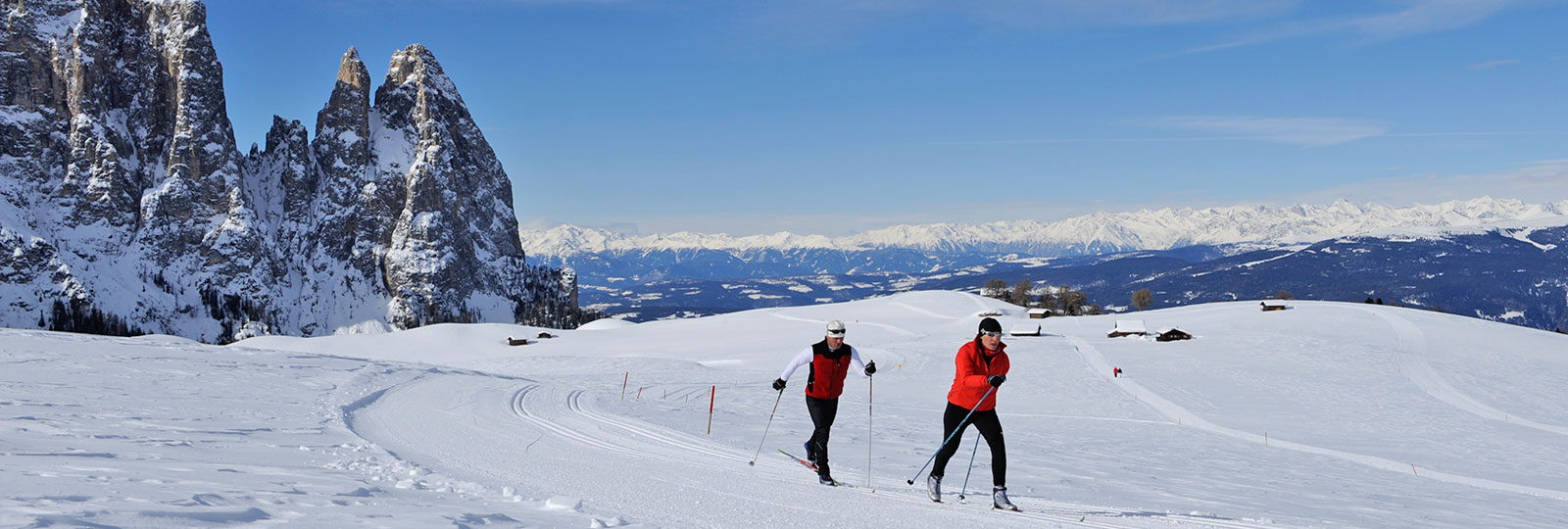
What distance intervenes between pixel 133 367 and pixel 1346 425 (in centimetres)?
4420

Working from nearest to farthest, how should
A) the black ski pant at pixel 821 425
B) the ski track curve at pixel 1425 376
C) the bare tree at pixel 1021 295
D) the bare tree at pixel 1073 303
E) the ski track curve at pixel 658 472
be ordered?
the ski track curve at pixel 658 472
the black ski pant at pixel 821 425
the ski track curve at pixel 1425 376
the bare tree at pixel 1073 303
the bare tree at pixel 1021 295

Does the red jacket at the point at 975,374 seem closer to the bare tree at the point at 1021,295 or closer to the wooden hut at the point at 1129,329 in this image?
the wooden hut at the point at 1129,329

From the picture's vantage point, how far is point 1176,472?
60.8ft

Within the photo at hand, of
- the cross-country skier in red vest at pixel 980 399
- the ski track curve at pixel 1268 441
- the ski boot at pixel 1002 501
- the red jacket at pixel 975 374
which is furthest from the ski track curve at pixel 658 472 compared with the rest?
the ski track curve at pixel 1268 441

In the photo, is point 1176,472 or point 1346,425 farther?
point 1346,425

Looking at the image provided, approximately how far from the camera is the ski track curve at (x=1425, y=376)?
3900cm

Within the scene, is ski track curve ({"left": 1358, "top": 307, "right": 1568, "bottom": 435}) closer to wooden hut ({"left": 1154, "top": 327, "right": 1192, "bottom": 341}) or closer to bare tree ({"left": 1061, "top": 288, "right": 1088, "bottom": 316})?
wooden hut ({"left": 1154, "top": 327, "right": 1192, "bottom": 341})

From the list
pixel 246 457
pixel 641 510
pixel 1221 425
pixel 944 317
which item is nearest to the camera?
pixel 641 510

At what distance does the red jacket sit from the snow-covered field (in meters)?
1.45

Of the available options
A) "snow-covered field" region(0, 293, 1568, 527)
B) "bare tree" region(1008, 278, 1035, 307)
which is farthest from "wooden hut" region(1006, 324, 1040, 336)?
"bare tree" region(1008, 278, 1035, 307)

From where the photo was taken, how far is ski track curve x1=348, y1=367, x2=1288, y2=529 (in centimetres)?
1028

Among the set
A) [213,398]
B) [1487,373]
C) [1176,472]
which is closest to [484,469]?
[213,398]

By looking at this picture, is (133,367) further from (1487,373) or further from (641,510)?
(1487,373)

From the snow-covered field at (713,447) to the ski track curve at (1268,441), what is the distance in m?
0.17
